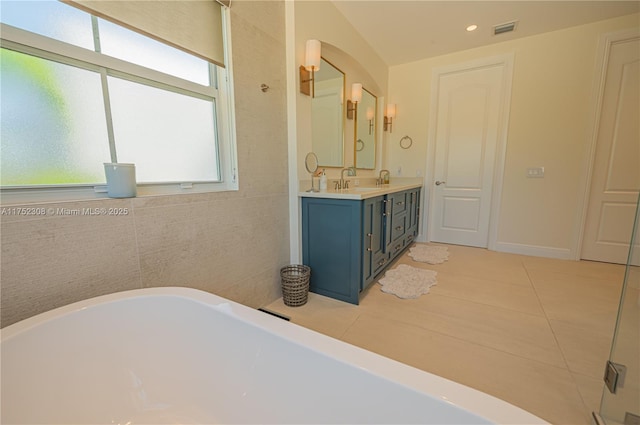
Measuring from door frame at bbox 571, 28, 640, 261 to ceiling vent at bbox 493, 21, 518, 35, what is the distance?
897 millimetres

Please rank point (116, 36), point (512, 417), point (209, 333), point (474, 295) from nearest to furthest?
point (512, 417) → point (209, 333) → point (116, 36) → point (474, 295)

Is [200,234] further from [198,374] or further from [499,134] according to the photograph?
[499,134]

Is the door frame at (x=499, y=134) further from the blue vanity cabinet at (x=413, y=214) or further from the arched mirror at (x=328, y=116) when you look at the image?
the arched mirror at (x=328, y=116)

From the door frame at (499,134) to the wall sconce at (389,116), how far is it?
0.50 m

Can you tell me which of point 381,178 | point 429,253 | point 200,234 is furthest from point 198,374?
point 381,178

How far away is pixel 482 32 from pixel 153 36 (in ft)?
10.9

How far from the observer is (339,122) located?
9.07 feet

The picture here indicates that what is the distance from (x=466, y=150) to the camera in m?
3.44

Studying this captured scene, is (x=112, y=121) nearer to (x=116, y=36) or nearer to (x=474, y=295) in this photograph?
(x=116, y=36)

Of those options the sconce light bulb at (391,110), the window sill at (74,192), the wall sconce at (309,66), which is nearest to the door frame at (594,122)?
the sconce light bulb at (391,110)

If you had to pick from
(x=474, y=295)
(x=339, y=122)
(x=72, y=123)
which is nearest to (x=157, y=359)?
(x=72, y=123)

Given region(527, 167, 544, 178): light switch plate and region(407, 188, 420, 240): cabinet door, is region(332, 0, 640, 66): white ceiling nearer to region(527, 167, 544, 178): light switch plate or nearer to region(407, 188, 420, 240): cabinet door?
region(527, 167, 544, 178): light switch plate

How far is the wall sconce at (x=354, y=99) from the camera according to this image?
2.74 m

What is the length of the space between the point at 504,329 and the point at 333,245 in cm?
129
